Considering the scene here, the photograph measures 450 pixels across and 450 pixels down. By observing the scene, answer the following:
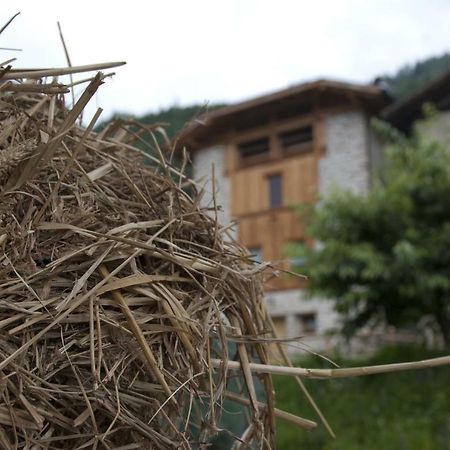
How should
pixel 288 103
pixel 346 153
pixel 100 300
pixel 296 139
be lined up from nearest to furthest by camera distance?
pixel 100 300
pixel 346 153
pixel 288 103
pixel 296 139

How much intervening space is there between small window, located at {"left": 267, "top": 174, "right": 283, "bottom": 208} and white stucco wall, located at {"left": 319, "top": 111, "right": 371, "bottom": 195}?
1.03 metres

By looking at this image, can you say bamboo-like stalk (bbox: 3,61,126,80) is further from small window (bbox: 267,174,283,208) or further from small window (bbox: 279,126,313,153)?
small window (bbox: 267,174,283,208)

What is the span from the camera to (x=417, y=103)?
14094 millimetres

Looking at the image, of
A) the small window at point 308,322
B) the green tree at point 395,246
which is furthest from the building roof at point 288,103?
the green tree at point 395,246

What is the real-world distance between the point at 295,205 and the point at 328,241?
127cm

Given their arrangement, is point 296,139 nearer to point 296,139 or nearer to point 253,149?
point 296,139

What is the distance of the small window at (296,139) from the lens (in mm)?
15039

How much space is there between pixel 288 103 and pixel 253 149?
146 cm

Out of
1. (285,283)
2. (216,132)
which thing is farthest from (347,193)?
(216,132)

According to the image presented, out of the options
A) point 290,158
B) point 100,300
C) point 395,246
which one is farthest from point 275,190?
point 100,300

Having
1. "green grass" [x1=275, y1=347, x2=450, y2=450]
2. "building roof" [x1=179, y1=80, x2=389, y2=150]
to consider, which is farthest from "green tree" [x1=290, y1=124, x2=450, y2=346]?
"building roof" [x1=179, y1=80, x2=389, y2=150]

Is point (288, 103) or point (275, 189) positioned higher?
point (288, 103)

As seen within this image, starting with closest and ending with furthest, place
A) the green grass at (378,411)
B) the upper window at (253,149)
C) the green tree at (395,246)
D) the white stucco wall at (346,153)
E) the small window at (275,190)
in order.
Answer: the green grass at (378,411)
the green tree at (395,246)
the white stucco wall at (346,153)
the small window at (275,190)
the upper window at (253,149)

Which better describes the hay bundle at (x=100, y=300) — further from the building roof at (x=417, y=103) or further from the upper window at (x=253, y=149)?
the upper window at (x=253, y=149)
